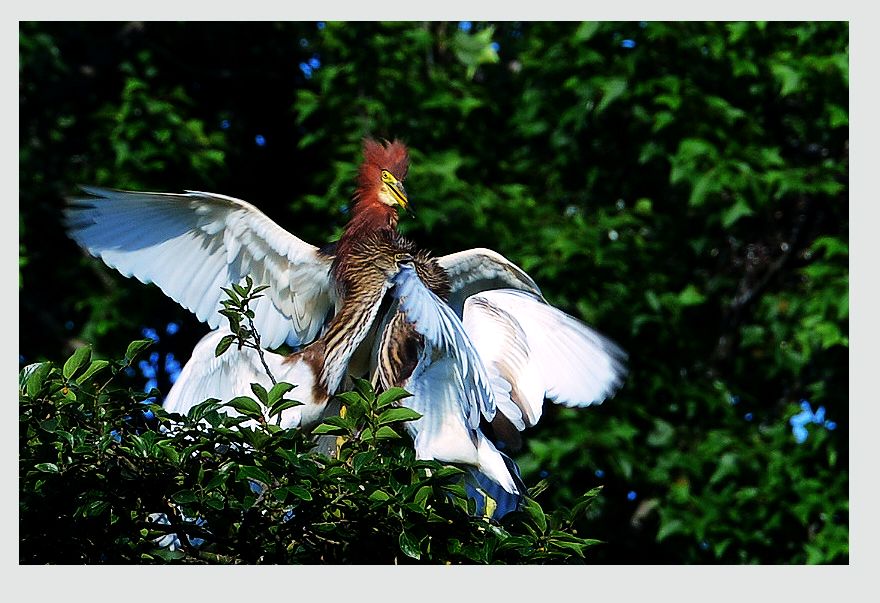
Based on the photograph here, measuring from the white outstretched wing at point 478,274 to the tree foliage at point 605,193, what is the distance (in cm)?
185

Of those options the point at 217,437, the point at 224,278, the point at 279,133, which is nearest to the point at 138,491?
the point at 217,437

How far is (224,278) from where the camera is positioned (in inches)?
139

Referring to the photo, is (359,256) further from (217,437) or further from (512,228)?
(512,228)

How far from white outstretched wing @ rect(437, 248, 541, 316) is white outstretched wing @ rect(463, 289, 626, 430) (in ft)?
0.19

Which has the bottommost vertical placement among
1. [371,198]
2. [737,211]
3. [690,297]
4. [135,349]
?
[135,349]

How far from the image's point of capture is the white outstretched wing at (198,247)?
341cm

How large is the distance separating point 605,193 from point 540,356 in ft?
10.6

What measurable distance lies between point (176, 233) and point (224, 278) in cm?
18

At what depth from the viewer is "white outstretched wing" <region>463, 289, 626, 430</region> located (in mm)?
3516

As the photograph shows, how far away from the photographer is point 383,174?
12.3 ft

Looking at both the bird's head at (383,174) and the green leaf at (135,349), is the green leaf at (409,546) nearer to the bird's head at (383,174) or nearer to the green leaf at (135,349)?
the green leaf at (135,349)

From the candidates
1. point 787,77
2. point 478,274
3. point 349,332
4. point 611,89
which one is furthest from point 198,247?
point 787,77

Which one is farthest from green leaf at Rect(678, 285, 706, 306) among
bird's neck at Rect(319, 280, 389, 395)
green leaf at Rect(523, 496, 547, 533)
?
green leaf at Rect(523, 496, 547, 533)

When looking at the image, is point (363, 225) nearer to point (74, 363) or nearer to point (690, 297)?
point (74, 363)
